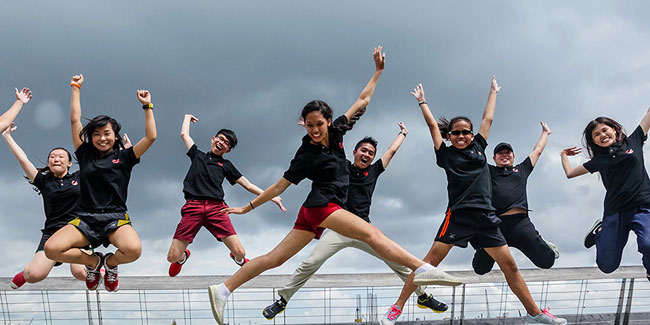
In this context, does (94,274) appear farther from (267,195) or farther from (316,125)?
(316,125)

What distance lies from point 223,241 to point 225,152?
Answer: 1.36 m

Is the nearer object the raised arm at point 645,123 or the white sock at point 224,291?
the white sock at point 224,291

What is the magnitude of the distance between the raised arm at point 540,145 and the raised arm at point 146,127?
201 inches

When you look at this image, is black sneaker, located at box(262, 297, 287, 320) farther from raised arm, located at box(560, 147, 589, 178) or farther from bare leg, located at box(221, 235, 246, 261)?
raised arm, located at box(560, 147, 589, 178)

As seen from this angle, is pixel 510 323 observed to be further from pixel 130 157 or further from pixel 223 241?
pixel 130 157

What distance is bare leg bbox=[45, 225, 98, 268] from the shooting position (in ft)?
17.0

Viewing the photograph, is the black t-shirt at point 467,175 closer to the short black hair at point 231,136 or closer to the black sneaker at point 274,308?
the black sneaker at point 274,308

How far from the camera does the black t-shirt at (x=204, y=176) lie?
7.19 metres

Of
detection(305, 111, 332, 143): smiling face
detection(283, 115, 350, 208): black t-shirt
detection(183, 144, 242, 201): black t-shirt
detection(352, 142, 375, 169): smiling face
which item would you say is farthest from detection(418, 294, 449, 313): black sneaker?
detection(183, 144, 242, 201): black t-shirt

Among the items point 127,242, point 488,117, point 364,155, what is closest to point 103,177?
point 127,242

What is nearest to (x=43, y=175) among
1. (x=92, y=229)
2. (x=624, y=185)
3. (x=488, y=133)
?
(x=92, y=229)

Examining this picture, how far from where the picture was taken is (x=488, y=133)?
5902 mm

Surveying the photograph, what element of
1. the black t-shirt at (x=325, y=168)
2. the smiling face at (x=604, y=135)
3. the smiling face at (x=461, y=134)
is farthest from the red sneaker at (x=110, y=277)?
the smiling face at (x=604, y=135)

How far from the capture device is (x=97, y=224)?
5.35 metres
